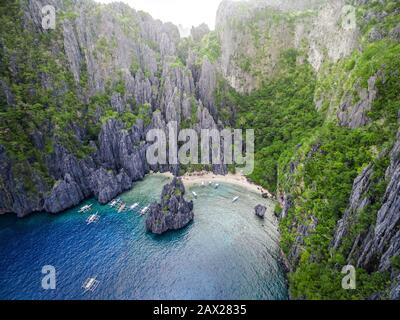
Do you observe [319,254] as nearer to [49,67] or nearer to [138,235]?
[138,235]

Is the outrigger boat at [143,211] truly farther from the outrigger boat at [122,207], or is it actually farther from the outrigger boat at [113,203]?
the outrigger boat at [113,203]

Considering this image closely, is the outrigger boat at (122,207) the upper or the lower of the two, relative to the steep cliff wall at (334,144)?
lower

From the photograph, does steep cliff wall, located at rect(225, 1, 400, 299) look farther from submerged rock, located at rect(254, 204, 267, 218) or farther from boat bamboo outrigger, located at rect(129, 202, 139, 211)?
boat bamboo outrigger, located at rect(129, 202, 139, 211)

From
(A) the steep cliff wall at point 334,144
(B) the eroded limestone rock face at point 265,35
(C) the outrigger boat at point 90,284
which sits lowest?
(C) the outrigger boat at point 90,284

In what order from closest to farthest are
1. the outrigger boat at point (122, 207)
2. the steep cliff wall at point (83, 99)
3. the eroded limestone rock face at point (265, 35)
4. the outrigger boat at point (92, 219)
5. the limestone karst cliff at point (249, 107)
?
1. the limestone karst cliff at point (249, 107)
2. the outrigger boat at point (92, 219)
3. the outrigger boat at point (122, 207)
4. the steep cliff wall at point (83, 99)
5. the eroded limestone rock face at point (265, 35)

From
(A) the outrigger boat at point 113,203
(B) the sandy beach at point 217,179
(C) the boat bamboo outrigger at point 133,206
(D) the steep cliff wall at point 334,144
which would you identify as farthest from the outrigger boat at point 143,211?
(D) the steep cliff wall at point 334,144

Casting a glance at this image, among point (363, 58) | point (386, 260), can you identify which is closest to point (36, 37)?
point (363, 58)
